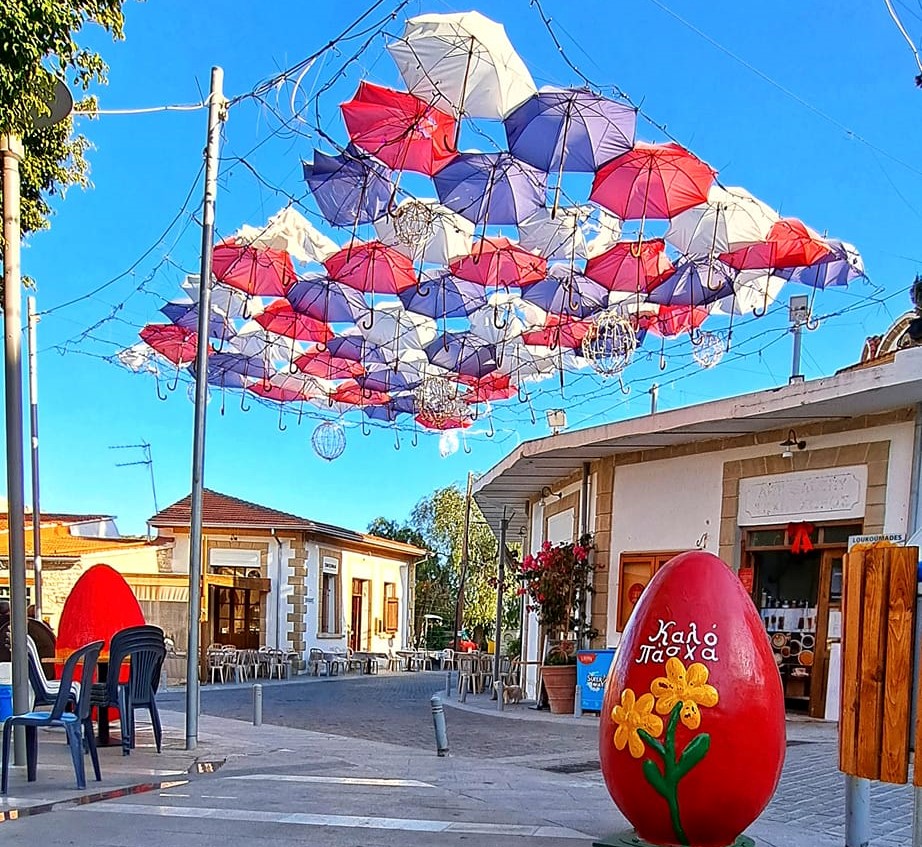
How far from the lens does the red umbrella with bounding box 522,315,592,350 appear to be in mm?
18703

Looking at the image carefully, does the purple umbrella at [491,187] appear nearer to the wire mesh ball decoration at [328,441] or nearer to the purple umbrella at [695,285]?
the purple umbrella at [695,285]

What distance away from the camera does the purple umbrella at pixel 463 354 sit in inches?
774

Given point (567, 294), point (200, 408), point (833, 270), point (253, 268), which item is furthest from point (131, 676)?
point (833, 270)

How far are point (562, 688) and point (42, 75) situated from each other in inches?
390

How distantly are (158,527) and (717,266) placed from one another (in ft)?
56.3

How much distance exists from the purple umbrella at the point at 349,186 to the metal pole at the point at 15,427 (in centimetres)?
615

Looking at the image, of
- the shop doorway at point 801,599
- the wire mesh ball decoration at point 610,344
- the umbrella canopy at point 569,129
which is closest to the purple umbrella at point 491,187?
the umbrella canopy at point 569,129

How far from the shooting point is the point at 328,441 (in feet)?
67.7

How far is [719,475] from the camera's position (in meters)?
13.2

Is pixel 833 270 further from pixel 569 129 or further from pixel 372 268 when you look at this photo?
pixel 372 268

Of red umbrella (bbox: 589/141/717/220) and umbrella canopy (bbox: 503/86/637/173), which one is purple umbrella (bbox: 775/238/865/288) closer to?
red umbrella (bbox: 589/141/717/220)

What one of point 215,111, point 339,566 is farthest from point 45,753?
point 339,566

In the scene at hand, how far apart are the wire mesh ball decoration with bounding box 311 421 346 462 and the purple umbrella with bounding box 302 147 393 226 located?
654cm

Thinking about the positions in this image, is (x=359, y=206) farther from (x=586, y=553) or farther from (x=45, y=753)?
(x=45, y=753)
